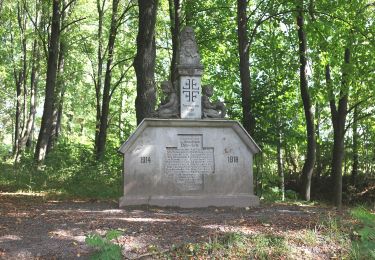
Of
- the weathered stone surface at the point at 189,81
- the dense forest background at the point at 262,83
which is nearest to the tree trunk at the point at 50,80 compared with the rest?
the dense forest background at the point at 262,83

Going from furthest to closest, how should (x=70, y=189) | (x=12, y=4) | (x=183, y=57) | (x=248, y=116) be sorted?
(x=12, y=4) < (x=70, y=189) < (x=248, y=116) < (x=183, y=57)

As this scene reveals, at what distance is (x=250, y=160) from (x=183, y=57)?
108 inches

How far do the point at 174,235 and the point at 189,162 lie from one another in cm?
368

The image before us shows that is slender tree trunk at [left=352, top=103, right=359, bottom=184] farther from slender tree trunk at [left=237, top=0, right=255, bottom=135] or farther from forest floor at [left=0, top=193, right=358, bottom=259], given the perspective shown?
forest floor at [left=0, top=193, right=358, bottom=259]

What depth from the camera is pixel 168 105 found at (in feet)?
30.9

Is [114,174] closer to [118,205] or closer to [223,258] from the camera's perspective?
[118,205]

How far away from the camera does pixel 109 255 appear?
15.0 feet

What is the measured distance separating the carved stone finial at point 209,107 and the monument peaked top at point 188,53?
1.88 ft

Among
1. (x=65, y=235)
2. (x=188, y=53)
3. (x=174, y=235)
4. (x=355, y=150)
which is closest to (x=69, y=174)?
(x=188, y=53)

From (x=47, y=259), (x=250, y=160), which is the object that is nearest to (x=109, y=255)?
(x=47, y=259)

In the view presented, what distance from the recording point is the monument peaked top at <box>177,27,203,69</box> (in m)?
9.70

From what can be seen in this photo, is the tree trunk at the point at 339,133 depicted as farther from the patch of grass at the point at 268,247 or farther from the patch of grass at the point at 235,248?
the patch of grass at the point at 235,248

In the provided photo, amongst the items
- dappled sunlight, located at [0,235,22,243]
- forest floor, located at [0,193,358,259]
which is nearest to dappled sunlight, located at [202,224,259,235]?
forest floor, located at [0,193,358,259]

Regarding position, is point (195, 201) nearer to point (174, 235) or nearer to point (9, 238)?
point (174, 235)
